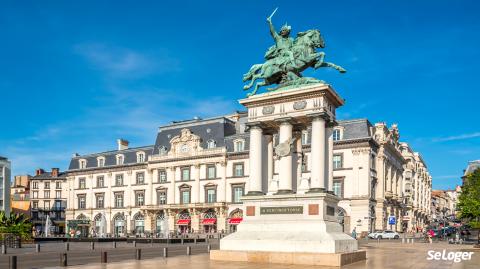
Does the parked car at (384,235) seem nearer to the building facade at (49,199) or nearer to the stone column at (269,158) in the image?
the stone column at (269,158)

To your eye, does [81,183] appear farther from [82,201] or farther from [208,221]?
[208,221]

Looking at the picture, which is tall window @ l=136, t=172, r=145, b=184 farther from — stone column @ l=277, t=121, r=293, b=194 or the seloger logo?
the seloger logo

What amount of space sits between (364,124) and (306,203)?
1769 inches

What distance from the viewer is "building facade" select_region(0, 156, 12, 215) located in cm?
8531

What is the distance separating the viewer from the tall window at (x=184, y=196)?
77.2 meters

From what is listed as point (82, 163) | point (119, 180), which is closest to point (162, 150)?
point (119, 180)

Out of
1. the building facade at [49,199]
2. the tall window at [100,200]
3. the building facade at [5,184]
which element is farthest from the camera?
the building facade at [49,199]

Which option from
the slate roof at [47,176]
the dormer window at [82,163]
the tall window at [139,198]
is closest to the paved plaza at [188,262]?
the tall window at [139,198]

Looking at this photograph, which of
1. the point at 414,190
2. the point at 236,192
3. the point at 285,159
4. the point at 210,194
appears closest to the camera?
the point at 285,159

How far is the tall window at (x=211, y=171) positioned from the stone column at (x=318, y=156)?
5271cm

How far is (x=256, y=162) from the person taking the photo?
80.3ft

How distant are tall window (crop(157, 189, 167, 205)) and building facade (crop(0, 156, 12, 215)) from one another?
1081 inches

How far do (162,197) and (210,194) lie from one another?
30.7 feet

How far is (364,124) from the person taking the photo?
213 feet
